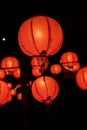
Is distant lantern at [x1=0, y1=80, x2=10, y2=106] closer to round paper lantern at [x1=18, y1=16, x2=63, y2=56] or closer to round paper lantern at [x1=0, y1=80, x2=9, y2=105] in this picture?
round paper lantern at [x1=0, y1=80, x2=9, y2=105]

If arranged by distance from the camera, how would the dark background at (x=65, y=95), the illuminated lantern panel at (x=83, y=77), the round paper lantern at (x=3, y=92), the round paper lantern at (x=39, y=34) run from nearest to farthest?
the round paper lantern at (x=39, y=34), the round paper lantern at (x=3, y=92), the illuminated lantern panel at (x=83, y=77), the dark background at (x=65, y=95)

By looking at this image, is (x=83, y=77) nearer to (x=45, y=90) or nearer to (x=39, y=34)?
(x=45, y=90)

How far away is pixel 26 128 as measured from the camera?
4.67m

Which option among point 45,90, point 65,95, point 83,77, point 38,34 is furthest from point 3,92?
point 65,95

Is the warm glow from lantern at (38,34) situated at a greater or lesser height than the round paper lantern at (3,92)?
greater

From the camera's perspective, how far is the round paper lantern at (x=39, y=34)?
2.95 metres

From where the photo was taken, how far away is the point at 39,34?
2.98 metres

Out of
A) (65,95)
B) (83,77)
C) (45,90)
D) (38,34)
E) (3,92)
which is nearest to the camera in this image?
(38,34)

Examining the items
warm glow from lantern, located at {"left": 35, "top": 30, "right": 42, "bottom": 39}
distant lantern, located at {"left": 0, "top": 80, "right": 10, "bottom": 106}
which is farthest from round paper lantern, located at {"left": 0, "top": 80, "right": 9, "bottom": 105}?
warm glow from lantern, located at {"left": 35, "top": 30, "right": 42, "bottom": 39}

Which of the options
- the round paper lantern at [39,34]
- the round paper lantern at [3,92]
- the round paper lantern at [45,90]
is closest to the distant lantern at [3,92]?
the round paper lantern at [3,92]

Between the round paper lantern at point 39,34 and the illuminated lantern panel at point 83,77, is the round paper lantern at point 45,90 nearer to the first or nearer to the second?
the illuminated lantern panel at point 83,77

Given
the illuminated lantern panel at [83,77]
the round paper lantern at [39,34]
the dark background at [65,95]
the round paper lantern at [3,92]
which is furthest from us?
the dark background at [65,95]

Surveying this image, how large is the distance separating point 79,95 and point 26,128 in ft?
17.1

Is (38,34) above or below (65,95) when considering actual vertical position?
above
